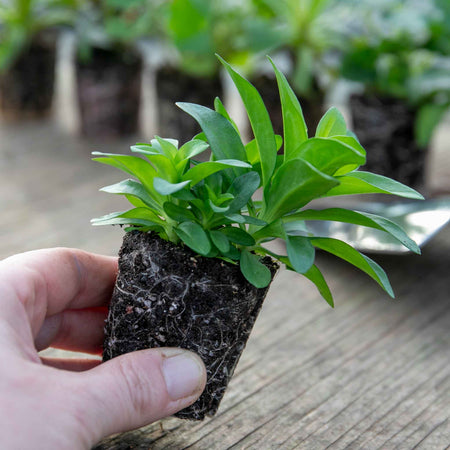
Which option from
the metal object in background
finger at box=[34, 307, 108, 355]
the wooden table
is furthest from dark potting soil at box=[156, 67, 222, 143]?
finger at box=[34, 307, 108, 355]

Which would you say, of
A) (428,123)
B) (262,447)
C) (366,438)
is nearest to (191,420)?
(262,447)

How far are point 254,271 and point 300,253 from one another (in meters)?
0.05

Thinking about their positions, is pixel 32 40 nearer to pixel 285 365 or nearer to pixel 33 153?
pixel 33 153

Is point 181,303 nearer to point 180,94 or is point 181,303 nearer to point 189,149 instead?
point 189,149

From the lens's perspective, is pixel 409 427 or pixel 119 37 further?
pixel 119 37

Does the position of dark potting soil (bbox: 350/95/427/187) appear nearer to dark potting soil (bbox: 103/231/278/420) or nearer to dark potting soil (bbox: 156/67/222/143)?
dark potting soil (bbox: 156/67/222/143)

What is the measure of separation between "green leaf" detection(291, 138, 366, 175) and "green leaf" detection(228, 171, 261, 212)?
0.04 metres

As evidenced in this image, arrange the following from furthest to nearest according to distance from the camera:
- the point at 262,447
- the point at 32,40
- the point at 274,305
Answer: the point at 32,40, the point at 274,305, the point at 262,447

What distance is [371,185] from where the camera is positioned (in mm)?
530

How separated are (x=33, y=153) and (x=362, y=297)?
97 cm

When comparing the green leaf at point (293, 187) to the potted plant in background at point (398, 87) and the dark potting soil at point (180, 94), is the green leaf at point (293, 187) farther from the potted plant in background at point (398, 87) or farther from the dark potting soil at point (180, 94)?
the dark potting soil at point (180, 94)

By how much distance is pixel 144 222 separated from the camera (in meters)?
0.56

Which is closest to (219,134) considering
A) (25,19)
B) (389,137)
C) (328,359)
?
(328,359)

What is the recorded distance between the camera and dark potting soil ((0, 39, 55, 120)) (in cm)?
175
